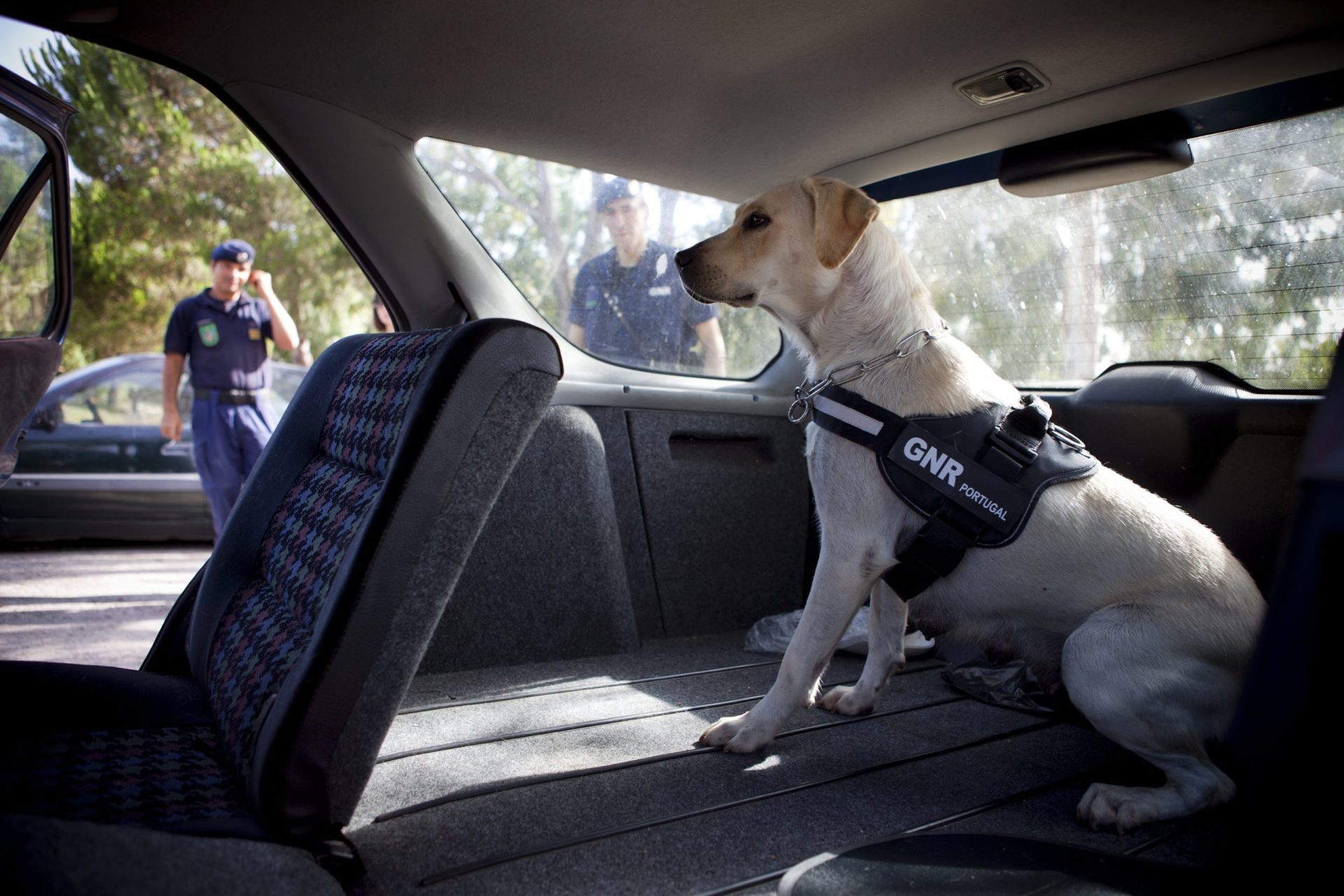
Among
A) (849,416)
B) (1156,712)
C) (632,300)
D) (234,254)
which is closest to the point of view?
(1156,712)

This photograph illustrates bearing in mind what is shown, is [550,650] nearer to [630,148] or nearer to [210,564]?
[210,564]

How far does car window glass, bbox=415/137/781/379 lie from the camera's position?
2.98 m

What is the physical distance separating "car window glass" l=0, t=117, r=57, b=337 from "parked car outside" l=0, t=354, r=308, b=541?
4.17m

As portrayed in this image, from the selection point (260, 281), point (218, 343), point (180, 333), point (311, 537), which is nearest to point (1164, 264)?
point (311, 537)

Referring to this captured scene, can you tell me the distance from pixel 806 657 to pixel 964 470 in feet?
1.95

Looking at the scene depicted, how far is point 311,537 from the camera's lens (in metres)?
1.54

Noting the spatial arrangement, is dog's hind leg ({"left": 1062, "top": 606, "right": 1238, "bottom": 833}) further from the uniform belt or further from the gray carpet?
the uniform belt

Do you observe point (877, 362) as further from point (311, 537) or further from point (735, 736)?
point (311, 537)

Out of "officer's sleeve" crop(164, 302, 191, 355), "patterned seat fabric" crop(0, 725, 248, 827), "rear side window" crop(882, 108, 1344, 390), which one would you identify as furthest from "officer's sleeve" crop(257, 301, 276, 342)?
"patterned seat fabric" crop(0, 725, 248, 827)

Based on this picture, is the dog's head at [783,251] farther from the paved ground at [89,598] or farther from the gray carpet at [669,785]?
the paved ground at [89,598]

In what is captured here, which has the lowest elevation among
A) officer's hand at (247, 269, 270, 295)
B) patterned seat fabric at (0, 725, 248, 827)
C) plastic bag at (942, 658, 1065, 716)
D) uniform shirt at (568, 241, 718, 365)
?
plastic bag at (942, 658, 1065, 716)

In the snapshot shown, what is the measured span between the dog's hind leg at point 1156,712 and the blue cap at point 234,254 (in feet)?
16.8

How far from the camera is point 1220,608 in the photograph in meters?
1.83

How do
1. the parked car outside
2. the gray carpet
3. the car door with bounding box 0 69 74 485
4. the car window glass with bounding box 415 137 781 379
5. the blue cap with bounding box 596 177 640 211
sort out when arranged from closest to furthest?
the gray carpet → the car door with bounding box 0 69 74 485 → the car window glass with bounding box 415 137 781 379 → the blue cap with bounding box 596 177 640 211 → the parked car outside
